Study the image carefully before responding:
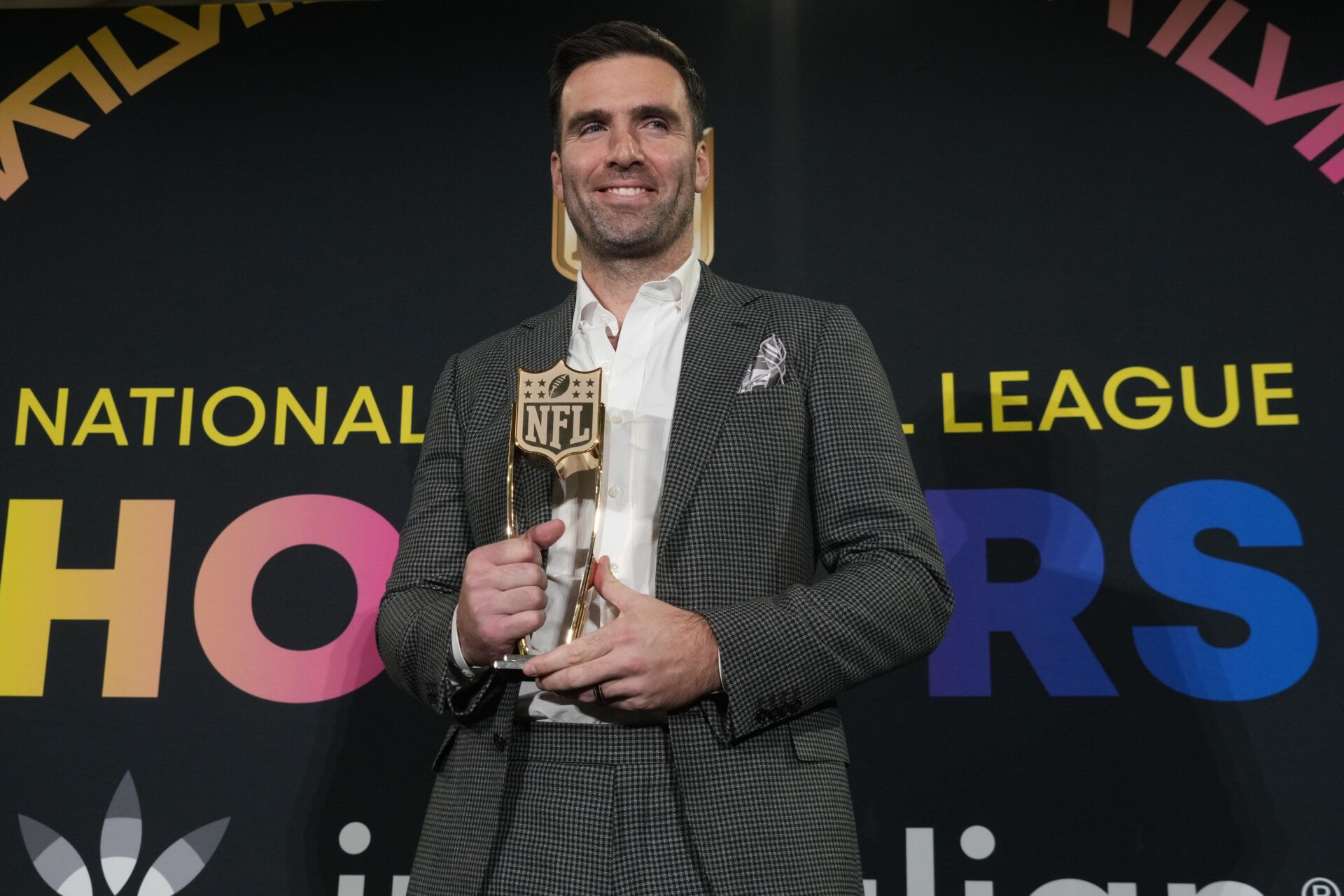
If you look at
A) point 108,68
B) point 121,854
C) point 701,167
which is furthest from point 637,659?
point 108,68

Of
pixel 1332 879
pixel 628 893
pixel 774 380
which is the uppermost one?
pixel 774 380

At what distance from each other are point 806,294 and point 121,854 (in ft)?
5.78

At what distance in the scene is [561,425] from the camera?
4.35 ft

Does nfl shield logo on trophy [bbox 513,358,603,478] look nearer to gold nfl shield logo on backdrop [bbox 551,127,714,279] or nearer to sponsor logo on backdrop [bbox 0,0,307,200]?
gold nfl shield logo on backdrop [bbox 551,127,714,279]

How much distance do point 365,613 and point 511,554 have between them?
1478mm

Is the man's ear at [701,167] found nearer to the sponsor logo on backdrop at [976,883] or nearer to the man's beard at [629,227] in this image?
the man's beard at [629,227]

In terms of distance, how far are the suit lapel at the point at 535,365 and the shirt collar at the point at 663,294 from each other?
2 cm

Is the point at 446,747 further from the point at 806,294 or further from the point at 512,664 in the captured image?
the point at 806,294

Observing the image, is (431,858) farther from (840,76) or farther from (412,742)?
(840,76)

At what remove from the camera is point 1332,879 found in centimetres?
224

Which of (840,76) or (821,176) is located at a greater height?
(840,76)

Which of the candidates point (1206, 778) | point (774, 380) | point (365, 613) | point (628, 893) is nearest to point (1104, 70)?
point (1206, 778)

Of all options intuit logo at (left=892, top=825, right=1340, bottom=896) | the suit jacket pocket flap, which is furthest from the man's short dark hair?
intuit logo at (left=892, top=825, right=1340, bottom=896)

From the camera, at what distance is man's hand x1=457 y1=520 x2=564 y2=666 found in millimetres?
1210
